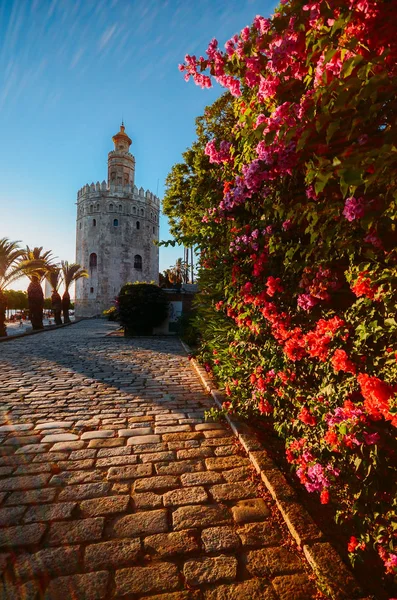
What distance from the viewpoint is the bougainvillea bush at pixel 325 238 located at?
173 cm

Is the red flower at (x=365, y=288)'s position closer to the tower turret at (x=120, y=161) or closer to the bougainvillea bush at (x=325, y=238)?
the bougainvillea bush at (x=325, y=238)

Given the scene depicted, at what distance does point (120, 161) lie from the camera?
4609 centimetres

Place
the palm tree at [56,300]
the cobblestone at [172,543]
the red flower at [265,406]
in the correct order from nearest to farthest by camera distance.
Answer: the cobblestone at [172,543] < the red flower at [265,406] < the palm tree at [56,300]

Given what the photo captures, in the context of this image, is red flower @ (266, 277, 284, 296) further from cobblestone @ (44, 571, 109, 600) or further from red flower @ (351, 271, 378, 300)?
cobblestone @ (44, 571, 109, 600)

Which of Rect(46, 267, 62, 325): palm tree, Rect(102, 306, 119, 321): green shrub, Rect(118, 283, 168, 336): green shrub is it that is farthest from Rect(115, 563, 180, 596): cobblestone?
Rect(46, 267, 62, 325): palm tree

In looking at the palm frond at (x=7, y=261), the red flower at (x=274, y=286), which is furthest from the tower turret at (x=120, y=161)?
the red flower at (x=274, y=286)

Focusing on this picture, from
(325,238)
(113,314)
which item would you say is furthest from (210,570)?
(113,314)

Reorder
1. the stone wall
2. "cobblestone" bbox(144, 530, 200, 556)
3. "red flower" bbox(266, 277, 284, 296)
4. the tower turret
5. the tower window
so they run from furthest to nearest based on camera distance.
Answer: the tower turret, the tower window, the stone wall, "red flower" bbox(266, 277, 284, 296), "cobblestone" bbox(144, 530, 200, 556)

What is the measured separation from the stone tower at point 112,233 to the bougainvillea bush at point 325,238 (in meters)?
41.7

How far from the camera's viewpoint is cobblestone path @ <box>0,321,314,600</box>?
1845 millimetres

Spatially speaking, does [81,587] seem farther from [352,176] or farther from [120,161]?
[120,161]

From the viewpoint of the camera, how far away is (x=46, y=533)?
220 cm

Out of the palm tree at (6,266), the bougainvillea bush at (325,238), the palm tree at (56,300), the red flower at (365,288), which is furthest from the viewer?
the palm tree at (56,300)

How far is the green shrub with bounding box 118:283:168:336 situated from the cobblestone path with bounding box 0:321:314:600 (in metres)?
11.2
